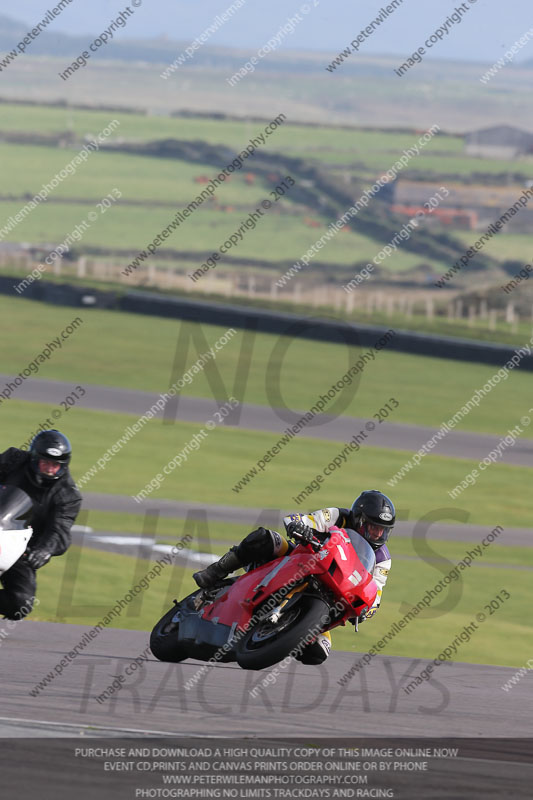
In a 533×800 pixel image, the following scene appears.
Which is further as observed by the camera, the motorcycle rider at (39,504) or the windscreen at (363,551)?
the motorcycle rider at (39,504)

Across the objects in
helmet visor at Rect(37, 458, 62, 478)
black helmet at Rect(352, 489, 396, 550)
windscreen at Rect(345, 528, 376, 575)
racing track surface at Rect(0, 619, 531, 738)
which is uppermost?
helmet visor at Rect(37, 458, 62, 478)

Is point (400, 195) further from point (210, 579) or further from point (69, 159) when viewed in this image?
point (210, 579)

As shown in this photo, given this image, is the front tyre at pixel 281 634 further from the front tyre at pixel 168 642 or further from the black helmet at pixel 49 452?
the black helmet at pixel 49 452

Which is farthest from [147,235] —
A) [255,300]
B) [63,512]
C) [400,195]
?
[63,512]

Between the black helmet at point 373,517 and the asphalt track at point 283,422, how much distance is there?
17834mm

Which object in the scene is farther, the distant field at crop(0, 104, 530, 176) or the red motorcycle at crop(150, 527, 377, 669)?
the distant field at crop(0, 104, 530, 176)

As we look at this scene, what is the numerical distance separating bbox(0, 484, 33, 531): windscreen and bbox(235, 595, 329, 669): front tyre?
5.88 ft

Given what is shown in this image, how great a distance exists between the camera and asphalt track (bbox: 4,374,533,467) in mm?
27734

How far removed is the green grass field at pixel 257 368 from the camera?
106 feet

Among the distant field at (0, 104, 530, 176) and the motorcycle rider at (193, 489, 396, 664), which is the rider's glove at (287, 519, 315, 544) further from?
the distant field at (0, 104, 530, 176)

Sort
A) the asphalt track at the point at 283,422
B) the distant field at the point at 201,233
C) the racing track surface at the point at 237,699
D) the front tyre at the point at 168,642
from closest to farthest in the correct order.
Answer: the racing track surface at the point at 237,699 → the front tyre at the point at 168,642 → the asphalt track at the point at 283,422 → the distant field at the point at 201,233

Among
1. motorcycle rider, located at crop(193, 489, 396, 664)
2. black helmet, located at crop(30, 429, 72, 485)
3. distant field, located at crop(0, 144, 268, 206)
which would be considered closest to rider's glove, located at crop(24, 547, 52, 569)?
black helmet, located at crop(30, 429, 72, 485)

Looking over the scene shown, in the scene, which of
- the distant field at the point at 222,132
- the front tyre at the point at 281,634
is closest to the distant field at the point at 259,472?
the front tyre at the point at 281,634

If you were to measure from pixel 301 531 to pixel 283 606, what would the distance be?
514 millimetres
